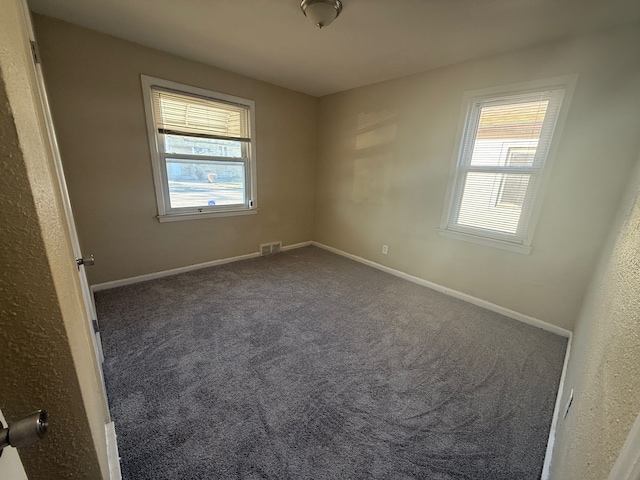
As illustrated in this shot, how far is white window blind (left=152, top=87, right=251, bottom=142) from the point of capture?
2766mm

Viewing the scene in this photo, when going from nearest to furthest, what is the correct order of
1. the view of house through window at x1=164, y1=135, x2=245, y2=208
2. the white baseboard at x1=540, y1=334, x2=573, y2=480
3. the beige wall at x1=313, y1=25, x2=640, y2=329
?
the white baseboard at x1=540, y1=334, x2=573, y2=480 → the beige wall at x1=313, y1=25, x2=640, y2=329 → the view of house through window at x1=164, y1=135, x2=245, y2=208

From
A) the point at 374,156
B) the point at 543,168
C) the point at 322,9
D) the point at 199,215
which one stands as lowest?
the point at 199,215

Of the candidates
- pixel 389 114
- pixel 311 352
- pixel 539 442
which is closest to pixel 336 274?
Result: pixel 311 352

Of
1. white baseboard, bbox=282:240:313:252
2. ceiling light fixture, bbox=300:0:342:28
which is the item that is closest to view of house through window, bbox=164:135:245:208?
white baseboard, bbox=282:240:313:252

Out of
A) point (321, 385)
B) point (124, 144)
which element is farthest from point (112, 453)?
point (124, 144)

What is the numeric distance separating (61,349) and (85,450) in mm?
333

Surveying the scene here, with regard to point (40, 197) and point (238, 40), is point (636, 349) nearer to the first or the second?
point (40, 197)

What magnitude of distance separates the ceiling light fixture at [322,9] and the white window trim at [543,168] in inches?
62.0

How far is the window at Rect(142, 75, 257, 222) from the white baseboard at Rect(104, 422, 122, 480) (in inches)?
87.1

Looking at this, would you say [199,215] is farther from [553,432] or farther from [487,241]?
[553,432]

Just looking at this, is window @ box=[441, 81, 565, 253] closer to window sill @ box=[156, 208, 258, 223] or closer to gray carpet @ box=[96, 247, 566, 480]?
gray carpet @ box=[96, 247, 566, 480]

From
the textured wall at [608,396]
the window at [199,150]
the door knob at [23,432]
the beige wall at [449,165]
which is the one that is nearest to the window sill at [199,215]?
the window at [199,150]

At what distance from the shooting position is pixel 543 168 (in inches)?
87.3

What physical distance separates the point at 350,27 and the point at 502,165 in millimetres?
1827
